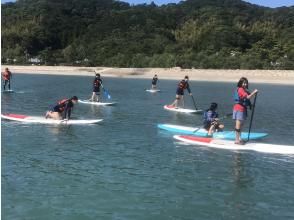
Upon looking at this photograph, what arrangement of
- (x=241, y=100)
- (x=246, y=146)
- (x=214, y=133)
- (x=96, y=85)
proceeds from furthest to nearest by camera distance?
(x=96, y=85) < (x=214, y=133) < (x=246, y=146) < (x=241, y=100)

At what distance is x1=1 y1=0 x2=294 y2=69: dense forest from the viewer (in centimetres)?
9481

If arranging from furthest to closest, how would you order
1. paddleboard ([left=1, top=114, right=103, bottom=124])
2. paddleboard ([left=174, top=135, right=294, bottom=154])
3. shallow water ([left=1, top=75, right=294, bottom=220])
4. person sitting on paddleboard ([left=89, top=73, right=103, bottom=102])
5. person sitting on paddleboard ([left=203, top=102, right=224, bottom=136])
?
person sitting on paddleboard ([left=89, top=73, right=103, bottom=102]) < paddleboard ([left=1, top=114, right=103, bottom=124]) < person sitting on paddleboard ([left=203, top=102, right=224, bottom=136]) < paddleboard ([left=174, top=135, right=294, bottom=154]) < shallow water ([left=1, top=75, right=294, bottom=220])

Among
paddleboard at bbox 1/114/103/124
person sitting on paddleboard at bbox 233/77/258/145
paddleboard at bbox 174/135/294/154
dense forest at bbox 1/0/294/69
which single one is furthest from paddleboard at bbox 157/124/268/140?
dense forest at bbox 1/0/294/69

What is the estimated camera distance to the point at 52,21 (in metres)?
148

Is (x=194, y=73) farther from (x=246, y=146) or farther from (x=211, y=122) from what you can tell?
(x=246, y=146)

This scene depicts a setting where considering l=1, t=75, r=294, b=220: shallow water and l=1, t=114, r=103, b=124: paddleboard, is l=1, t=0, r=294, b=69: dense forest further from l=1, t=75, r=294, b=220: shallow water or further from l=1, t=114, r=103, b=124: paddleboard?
l=1, t=75, r=294, b=220: shallow water

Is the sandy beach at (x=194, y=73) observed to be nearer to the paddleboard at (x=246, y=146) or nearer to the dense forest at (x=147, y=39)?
the dense forest at (x=147, y=39)

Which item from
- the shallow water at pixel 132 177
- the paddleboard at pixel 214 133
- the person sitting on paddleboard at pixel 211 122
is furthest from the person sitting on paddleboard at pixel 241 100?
the person sitting on paddleboard at pixel 211 122

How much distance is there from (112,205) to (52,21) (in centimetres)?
14331

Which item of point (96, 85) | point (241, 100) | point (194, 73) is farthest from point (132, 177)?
point (194, 73)

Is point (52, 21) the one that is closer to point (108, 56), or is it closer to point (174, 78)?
point (108, 56)

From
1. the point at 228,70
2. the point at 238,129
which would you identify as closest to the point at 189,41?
the point at 228,70

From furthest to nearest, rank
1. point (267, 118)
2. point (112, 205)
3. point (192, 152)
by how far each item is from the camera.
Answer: point (267, 118) → point (192, 152) → point (112, 205)

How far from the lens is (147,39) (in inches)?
4678
